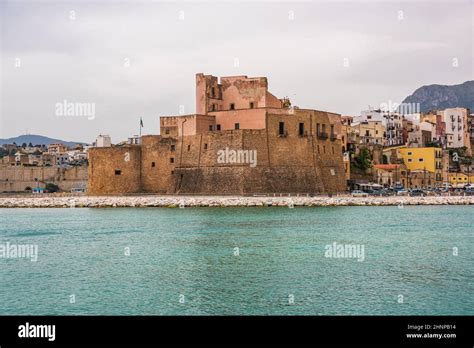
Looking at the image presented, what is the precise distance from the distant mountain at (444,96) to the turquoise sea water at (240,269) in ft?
408

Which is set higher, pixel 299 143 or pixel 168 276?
pixel 299 143

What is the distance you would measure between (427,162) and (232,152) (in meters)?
18.6

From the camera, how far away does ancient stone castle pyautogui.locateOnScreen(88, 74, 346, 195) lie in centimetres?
3869

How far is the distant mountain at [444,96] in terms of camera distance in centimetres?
14550

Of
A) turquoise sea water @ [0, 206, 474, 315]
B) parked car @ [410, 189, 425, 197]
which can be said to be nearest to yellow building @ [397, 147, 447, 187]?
parked car @ [410, 189, 425, 197]

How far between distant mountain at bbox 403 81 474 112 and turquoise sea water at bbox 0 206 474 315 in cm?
12426

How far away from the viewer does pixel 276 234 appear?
22141 millimetres

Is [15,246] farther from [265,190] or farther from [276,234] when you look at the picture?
[265,190]

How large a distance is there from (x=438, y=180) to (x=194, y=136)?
67.2ft

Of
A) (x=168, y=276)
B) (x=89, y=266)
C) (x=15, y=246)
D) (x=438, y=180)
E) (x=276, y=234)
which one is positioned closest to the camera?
(x=168, y=276)

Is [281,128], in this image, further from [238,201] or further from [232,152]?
[238,201]

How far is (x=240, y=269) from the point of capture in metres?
15.2
